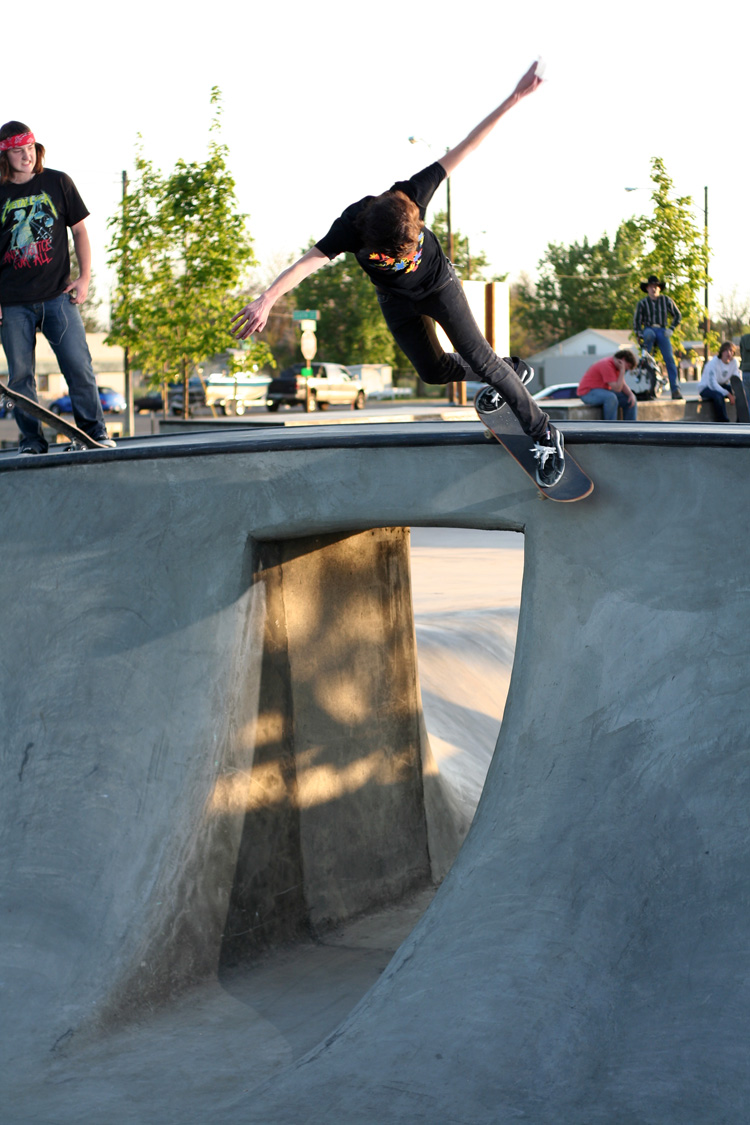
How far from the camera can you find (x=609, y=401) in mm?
14891

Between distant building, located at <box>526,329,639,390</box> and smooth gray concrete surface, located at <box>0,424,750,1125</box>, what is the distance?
76416mm

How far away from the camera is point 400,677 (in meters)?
5.93

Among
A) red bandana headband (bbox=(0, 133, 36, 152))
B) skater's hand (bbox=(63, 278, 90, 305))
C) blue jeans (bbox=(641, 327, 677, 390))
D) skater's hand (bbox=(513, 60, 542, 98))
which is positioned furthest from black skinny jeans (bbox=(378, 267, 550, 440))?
blue jeans (bbox=(641, 327, 677, 390))

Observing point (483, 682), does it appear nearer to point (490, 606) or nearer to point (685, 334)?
point (490, 606)

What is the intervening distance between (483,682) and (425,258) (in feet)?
15.8

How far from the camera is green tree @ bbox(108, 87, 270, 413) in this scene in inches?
844

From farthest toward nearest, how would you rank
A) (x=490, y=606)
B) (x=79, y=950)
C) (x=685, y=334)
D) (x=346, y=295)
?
(x=346, y=295)
(x=685, y=334)
(x=490, y=606)
(x=79, y=950)

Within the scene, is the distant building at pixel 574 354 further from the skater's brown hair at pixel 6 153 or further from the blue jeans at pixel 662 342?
the skater's brown hair at pixel 6 153

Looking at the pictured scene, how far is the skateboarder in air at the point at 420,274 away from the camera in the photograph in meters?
4.19

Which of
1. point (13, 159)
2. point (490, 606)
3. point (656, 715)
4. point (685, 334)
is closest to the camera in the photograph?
point (656, 715)

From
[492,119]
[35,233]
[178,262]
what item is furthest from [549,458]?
[178,262]

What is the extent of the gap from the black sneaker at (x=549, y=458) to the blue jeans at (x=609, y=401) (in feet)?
35.6

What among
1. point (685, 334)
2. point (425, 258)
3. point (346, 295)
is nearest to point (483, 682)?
point (425, 258)

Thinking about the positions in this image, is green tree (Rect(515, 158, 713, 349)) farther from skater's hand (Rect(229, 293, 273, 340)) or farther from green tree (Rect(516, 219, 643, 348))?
skater's hand (Rect(229, 293, 273, 340))
